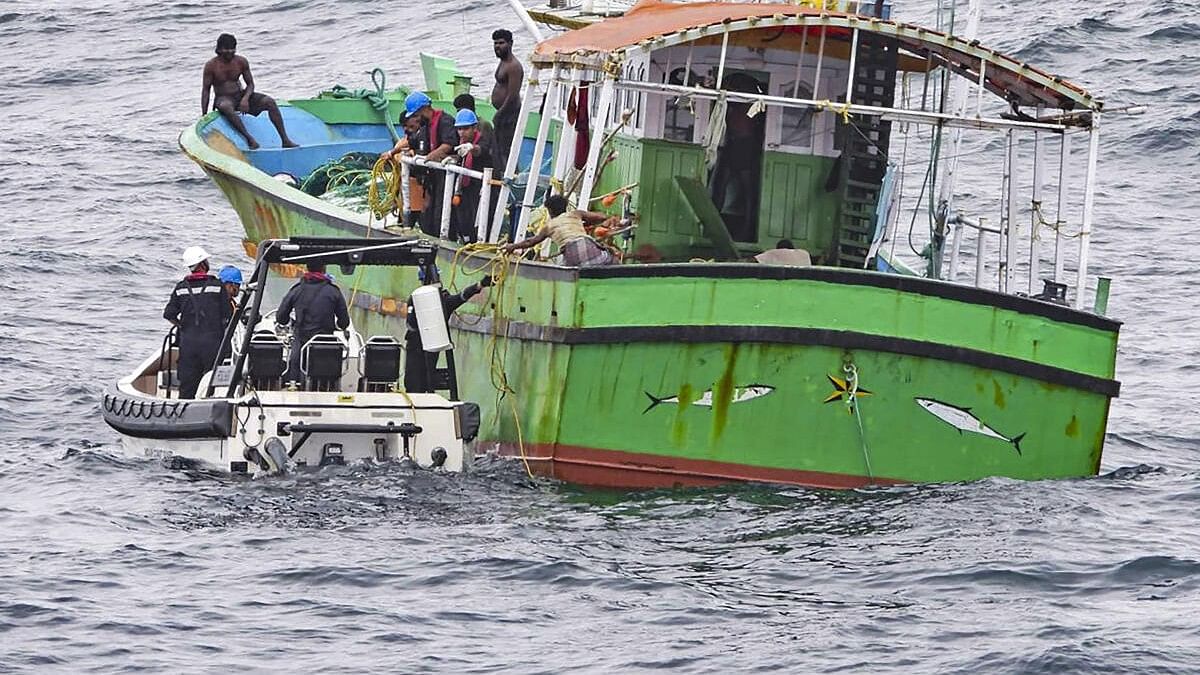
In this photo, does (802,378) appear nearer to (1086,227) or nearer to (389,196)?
(1086,227)

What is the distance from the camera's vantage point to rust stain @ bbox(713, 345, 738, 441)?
14.5 m

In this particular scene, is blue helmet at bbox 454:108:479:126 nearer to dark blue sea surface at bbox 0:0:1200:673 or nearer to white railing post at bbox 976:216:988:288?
dark blue sea surface at bbox 0:0:1200:673

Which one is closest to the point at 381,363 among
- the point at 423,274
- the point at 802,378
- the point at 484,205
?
the point at 423,274

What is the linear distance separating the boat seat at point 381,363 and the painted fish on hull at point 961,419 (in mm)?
3863

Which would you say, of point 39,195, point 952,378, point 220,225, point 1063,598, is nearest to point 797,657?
point 1063,598

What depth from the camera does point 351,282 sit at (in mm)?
18469

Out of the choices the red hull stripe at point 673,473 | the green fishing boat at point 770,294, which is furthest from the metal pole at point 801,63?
the red hull stripe at point 673,473

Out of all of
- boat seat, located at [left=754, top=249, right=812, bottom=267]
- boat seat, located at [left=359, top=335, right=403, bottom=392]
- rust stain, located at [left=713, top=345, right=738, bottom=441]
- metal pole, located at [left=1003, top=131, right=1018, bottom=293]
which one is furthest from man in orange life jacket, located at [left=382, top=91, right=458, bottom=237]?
metal pole, located at [left=1003, top=131, right=1018, bottom=293]

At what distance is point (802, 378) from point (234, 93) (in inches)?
417

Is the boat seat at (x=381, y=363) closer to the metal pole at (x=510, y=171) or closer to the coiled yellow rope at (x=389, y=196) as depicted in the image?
the metal pole at (x=510, y=171)

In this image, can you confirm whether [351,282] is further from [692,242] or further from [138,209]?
[138,209]

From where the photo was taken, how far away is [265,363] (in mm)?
15539

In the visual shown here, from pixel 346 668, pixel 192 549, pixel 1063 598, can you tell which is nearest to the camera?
pixel 346 668

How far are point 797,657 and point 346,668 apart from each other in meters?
2.34
